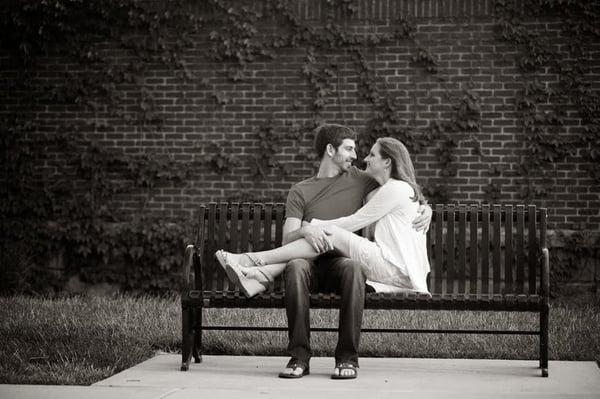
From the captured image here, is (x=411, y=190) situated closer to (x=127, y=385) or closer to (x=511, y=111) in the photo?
(x=127, y=385)

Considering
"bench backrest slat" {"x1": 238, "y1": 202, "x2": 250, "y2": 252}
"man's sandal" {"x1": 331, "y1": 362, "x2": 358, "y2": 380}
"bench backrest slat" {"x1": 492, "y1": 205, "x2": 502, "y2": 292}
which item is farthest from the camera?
"bench backrest slat" {"x1": 238, "y1": 202, "x2": 250, "y2": 252}

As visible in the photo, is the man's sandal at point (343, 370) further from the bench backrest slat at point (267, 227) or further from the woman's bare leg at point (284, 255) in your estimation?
the bench backrest slat at point (267, 227)

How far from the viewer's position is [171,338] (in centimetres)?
592

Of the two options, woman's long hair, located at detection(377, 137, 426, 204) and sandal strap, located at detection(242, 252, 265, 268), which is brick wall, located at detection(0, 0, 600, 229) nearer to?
woman's long hair, located at detection(377, 137, 426, 204)

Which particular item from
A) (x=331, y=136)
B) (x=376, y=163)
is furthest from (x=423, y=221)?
(x=331, y=136)

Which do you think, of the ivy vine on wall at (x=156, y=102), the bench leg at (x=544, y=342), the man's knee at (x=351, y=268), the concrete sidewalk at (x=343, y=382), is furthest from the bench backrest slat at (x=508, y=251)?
the ivy vine on wall at (x=156, y=102)

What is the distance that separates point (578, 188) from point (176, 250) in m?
3.94

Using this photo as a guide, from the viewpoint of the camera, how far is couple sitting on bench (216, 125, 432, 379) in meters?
4.73

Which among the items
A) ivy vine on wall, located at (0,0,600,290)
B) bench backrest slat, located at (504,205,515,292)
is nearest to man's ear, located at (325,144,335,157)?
bench backrest slat, located at (504,205,515,292)

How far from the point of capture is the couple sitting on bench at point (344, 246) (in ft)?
15.5

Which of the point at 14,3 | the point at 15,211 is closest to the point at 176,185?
the point at 15,211

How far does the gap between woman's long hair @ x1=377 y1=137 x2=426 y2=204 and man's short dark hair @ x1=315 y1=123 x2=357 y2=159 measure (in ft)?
1.00

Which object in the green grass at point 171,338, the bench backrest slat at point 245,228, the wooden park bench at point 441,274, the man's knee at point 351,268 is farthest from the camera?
the bench backrest slat at point 245,228

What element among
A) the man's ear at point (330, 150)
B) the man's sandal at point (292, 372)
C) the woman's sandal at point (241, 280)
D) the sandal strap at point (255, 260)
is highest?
the man's ear at point (330, 150)
